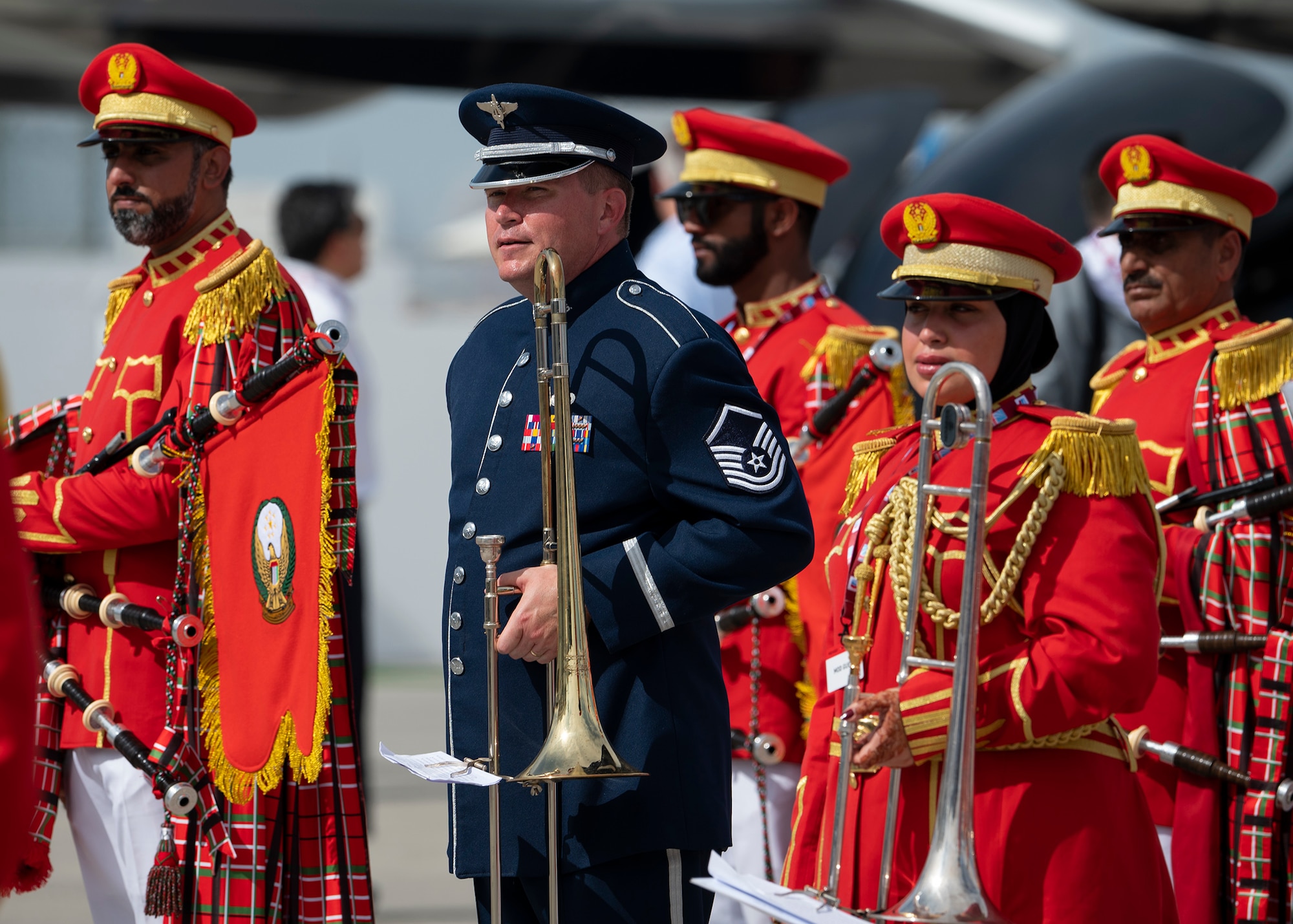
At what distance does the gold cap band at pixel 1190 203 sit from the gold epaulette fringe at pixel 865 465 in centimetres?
129

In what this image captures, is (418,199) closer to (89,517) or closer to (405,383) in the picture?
(405,383)

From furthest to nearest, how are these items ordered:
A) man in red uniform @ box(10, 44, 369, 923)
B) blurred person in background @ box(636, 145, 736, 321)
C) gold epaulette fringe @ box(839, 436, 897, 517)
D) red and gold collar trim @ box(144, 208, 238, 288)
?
blurred person in background @ box(636, 145, 736, 321) → red and gold collar trim @ box(144, 208, 238, 288) → man in red uniform @ box(10, 44, 369, 923) → gold epaulette fringe @ box(839, 436, 897, 517)

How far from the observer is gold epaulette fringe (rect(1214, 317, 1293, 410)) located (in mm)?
4016

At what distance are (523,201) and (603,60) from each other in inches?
508

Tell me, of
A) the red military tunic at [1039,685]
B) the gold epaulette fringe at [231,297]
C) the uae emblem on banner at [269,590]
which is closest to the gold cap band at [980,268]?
the red military tunic at [1039,685]

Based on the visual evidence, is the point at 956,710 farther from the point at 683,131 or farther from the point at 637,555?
the point at 683,131

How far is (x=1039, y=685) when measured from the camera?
9.43ft

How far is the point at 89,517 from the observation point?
376 centimetres

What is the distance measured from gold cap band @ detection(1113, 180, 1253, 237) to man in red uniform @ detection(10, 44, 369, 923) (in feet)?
6.73

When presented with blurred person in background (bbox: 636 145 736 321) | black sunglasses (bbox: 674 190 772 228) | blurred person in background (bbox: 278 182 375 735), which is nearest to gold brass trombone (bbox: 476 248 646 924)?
black sunglasses (bbox: 674 190 772 228)

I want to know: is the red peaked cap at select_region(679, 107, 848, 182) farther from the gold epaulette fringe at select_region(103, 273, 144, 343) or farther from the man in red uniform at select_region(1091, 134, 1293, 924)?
the gold epaulette fringe at select_region(103, 273, 144, 343)

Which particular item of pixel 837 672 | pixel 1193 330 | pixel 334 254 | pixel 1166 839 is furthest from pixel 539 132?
pixel 334 254

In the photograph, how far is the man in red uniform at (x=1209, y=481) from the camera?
391cm

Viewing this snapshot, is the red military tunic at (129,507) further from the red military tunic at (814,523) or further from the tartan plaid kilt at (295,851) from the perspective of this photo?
the red military tunic at (814,523)
